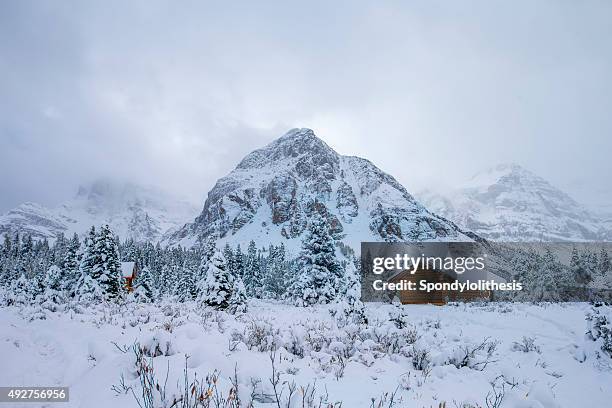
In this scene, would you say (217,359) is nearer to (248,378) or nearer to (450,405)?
(248,378)

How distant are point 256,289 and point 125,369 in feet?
218

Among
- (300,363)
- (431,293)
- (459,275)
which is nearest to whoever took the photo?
(300,363)

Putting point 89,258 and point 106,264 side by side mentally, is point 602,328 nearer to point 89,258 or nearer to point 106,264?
point 106,264

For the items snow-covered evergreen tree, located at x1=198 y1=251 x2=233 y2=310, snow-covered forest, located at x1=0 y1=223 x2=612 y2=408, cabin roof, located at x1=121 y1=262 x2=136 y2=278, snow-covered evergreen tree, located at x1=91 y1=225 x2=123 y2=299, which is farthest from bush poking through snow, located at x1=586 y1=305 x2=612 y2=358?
cabin roof, located at x1=121 y1=262 x2=136 y2=278

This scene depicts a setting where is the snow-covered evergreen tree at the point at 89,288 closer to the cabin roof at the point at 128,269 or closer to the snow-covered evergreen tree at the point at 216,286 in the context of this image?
the snow-covered evergreen tree at the point at 216,286

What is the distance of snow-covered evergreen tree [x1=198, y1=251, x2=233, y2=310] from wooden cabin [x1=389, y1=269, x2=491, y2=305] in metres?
29.1

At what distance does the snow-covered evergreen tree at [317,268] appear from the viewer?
26.3m

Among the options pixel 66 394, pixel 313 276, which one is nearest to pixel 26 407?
pixel 66 394

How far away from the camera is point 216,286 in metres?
20.9

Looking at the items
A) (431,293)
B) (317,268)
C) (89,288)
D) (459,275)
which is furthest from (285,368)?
(459,275)

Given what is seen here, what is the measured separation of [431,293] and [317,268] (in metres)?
24.6

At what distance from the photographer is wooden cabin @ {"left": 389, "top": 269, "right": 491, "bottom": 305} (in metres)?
44.5

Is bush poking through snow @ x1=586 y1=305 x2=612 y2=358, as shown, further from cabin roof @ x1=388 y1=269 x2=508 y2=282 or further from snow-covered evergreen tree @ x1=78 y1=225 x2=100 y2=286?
cabin roof @ x1=388 y1=269 x2=508 y2=282

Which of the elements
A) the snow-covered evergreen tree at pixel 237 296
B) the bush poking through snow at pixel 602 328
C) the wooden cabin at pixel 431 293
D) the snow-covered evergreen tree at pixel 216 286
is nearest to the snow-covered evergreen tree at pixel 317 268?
the snow-covered evergreen tree at pixel 237 296
